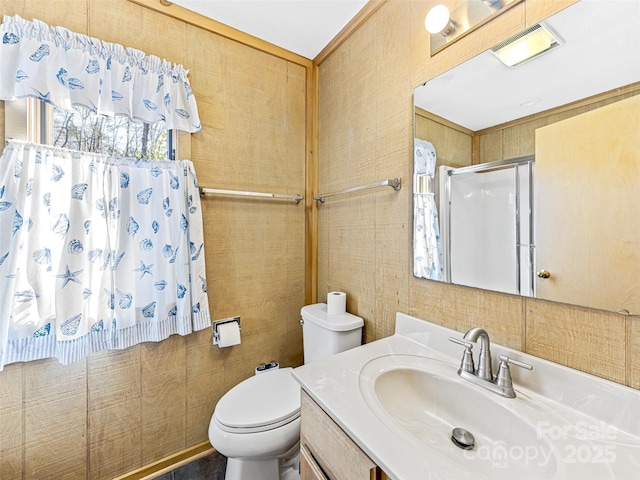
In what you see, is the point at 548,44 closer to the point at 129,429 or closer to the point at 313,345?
the point at 313,345

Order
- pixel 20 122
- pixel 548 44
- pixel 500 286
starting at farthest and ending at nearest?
pixel 20 122, pixel 500 286, pixel 548 44

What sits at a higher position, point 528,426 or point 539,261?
point 539,261

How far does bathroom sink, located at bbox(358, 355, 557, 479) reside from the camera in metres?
0.62

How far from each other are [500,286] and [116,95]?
67.9 inches

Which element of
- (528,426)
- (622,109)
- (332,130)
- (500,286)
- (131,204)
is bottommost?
(528,426)

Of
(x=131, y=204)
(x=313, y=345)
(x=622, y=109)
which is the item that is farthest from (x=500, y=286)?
(x=131, y=204)

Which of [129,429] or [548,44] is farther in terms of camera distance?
[129,429]

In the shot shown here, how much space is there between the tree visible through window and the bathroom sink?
1.42m

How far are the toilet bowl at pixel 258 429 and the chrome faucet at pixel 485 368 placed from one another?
70cm

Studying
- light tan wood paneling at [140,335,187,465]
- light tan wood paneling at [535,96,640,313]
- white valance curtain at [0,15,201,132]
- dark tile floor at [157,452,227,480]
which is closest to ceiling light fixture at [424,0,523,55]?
light tan wood paneling at [535,96,640,313]

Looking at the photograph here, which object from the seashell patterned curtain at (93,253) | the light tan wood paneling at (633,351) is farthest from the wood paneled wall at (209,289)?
the light tan wood paneling at (633,351)

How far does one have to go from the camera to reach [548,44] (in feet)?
2.58

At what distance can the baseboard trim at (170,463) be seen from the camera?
136 cm

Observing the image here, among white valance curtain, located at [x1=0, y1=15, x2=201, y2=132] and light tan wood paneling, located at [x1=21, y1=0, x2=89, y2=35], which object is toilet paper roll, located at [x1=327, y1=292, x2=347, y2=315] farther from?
light tan wood paneling, located at [x1=21, y1=0, x2=89, y2=35]
